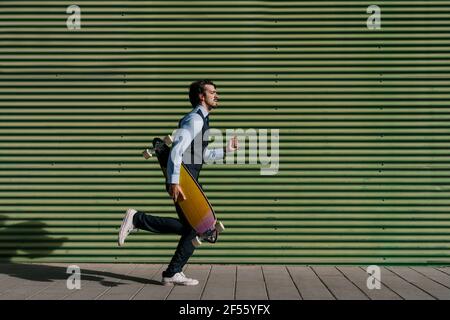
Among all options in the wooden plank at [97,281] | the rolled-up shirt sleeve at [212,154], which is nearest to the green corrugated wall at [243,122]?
the wooden plank at [97,281]

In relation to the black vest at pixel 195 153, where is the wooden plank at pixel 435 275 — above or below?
below

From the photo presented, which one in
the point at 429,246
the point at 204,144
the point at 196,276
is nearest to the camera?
the point at 204,144

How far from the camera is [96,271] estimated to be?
23.5 ft

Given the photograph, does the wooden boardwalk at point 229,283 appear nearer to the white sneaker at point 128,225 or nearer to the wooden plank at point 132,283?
the wooden plank at point 132,283

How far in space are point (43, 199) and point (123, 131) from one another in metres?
1.37

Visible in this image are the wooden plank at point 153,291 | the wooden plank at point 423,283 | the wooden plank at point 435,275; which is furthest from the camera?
the wooden plank at point 435,275

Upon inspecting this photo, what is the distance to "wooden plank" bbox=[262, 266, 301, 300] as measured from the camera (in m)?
5.79

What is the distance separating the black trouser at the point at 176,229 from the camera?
620cm

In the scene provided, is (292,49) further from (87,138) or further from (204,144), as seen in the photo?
(87,138)

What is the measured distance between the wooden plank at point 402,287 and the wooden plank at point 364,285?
0.28 feet

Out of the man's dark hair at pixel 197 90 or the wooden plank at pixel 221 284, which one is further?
the man's dark hair at pixel 197 90

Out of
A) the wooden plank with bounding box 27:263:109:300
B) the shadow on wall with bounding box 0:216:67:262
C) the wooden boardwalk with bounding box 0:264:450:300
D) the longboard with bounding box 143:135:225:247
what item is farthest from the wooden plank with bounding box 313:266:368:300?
the shadow on wall with bounding box 0:216:67:262

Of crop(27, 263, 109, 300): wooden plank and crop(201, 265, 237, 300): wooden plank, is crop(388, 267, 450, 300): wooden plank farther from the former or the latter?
crop(27, 263, 109, 300): wooden plank

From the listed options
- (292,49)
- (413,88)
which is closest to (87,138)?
(292,49)
